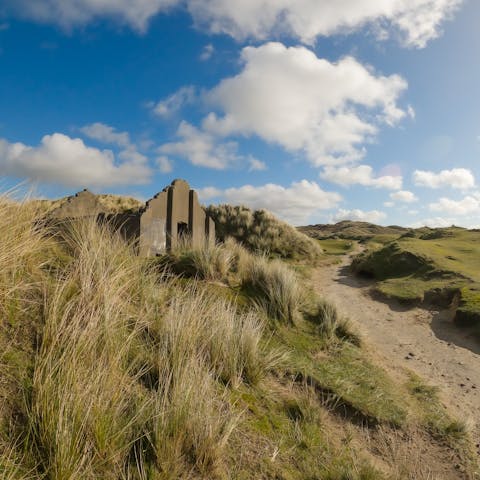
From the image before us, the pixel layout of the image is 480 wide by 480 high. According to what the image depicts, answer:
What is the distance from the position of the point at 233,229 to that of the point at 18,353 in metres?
22.7

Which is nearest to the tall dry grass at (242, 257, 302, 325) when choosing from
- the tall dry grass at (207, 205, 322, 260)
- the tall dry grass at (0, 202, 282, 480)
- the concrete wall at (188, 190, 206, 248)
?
the tall dry grass at (0, 202, 282, 480)

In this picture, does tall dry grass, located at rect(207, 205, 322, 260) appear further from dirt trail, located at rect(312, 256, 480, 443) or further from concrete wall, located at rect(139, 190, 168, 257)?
dirt trail, located at rect(312, 256, 480, 443)

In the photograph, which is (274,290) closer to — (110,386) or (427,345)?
(427,345)

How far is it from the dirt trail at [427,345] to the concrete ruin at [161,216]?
5060 mm

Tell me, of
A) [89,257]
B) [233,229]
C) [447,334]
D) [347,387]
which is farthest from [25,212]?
[233,229]

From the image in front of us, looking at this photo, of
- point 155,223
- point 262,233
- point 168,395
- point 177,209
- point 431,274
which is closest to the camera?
point 168,395

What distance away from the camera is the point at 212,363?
Answer: 350 centimetres

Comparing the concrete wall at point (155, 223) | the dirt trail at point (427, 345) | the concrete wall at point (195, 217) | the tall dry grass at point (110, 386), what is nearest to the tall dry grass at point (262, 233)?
the concrete wall at point (195, 217)

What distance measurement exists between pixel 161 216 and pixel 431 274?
10085mm

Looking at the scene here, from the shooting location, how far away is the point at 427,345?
7.56 m

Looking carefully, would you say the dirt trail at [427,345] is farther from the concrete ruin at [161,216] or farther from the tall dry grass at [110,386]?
the concrete ruin at [161,216]

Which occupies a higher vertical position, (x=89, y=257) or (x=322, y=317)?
(x=89, y=257)

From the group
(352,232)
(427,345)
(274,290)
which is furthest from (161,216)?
(352,232)

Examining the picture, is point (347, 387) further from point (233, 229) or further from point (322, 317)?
point (233, 229)
